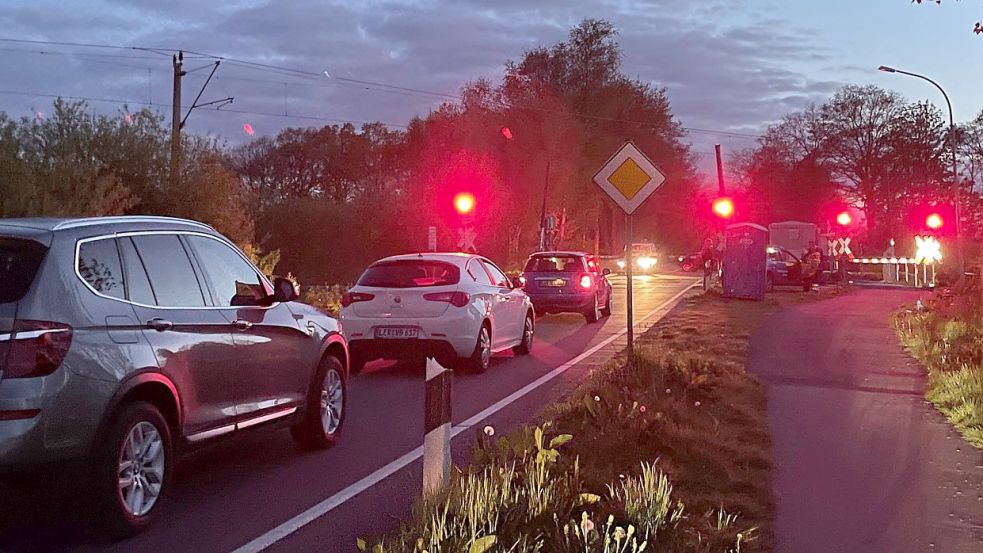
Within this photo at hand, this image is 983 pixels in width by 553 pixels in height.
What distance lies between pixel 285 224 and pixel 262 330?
39.3 metres

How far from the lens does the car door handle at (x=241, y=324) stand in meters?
7.48

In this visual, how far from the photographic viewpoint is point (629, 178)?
1284 centimetres

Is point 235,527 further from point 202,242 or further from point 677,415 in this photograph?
point 677,415

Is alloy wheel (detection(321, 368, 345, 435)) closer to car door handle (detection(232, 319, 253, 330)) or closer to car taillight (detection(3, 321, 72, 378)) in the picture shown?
car door handle (detection(232, 319, 253, 330))

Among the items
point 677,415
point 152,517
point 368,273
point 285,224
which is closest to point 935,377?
point 677,415

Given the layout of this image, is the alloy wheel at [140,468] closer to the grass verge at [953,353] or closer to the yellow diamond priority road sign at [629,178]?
the grass verge at [953,353]

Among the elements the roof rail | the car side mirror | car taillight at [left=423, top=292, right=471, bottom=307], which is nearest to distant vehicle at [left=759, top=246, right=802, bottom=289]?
car taillight at [left=423, top=292, right=471, bottom=307]

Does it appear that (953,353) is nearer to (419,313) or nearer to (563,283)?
(419,313)

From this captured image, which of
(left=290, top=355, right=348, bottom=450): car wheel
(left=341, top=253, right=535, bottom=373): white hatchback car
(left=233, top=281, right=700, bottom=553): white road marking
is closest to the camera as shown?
(left=233, top=281, right=700, bottom=553): white road marking

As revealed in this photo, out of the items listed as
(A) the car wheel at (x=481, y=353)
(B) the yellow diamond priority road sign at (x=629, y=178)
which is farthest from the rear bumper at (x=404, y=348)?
(B) the yellow diamond priority road sign at (x=629, y=178)

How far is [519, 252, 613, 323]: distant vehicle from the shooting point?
23.4 metres

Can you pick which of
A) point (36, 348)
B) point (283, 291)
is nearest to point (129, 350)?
point (36, 348)

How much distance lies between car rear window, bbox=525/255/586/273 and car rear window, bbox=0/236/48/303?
18068 millimetres

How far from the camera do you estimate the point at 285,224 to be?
46.4m
